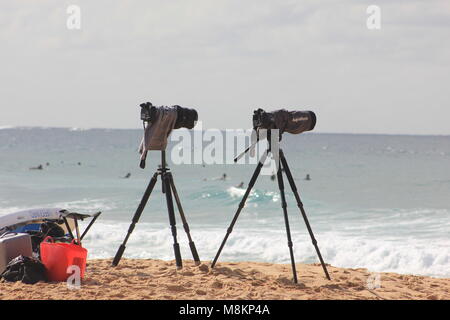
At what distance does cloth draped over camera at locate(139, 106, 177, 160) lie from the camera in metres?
6.71

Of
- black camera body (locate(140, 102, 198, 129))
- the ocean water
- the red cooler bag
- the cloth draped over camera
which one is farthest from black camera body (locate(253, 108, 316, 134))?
the ocean water

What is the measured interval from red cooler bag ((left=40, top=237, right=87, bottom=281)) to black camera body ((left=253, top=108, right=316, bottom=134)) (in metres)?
2.22

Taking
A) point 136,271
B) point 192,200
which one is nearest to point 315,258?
point 136,271

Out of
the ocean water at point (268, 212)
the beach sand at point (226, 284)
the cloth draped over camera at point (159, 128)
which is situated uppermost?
the cloth draped over camera at point (159, 128)

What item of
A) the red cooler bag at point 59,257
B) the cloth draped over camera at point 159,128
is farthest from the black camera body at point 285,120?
the red cooler bag at point 59,257

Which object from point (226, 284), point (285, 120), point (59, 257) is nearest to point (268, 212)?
point (285, 120)

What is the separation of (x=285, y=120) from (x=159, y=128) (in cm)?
134

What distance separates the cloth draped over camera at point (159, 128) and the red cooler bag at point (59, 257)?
48.4 inches

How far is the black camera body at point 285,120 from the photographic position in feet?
21.8

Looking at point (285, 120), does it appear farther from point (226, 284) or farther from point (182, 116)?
point (226, 284)

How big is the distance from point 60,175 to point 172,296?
3128cm

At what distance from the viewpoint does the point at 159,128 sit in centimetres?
673

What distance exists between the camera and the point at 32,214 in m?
7.38

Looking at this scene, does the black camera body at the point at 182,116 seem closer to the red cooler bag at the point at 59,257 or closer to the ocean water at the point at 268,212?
the red cooler bag at the point at 59,257
